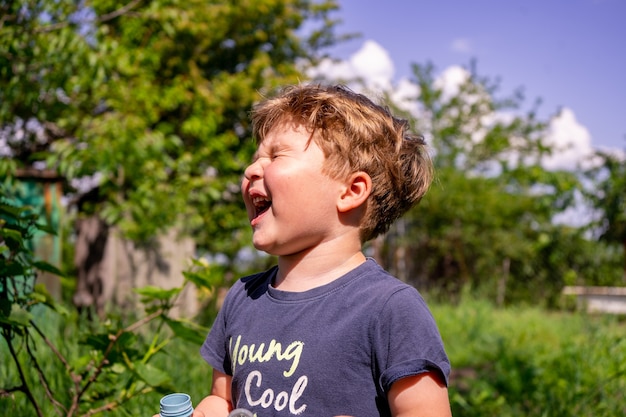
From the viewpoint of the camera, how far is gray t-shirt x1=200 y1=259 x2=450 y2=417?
1.24m

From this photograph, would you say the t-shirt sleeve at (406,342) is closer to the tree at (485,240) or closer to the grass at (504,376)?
the grass at (504,376)

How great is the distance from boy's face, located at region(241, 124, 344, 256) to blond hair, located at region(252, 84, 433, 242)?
0.10 ft

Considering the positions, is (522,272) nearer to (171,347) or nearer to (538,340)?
(538,340)

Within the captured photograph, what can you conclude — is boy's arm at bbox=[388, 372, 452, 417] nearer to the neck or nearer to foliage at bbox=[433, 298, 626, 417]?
the neck

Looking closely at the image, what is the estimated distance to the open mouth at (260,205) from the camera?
58.8 inches

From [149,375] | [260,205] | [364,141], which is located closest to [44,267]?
[149,375]

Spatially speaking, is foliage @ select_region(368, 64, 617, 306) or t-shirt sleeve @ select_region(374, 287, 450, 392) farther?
foliage @ select_region(368, 64, 617, 306)

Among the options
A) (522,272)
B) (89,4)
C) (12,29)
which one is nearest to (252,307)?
(12,29)

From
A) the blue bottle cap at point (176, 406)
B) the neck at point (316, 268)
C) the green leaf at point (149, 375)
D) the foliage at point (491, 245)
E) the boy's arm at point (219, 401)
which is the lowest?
the foliage at point (491, 245)

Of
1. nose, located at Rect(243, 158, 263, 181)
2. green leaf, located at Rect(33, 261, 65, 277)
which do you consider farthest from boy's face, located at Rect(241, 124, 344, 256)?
green leaf, located at Rect(33, 261, 65, 277)

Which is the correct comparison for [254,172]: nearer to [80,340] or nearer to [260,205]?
[260,205]

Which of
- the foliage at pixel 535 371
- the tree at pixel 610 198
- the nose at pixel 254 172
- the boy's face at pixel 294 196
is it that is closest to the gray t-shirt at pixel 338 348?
the boy's face at pixel 294 196

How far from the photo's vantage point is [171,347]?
137 inches

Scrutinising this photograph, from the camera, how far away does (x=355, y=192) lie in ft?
4.83
